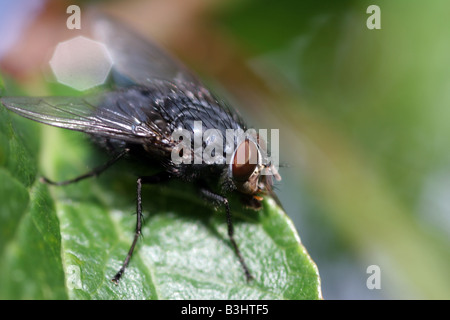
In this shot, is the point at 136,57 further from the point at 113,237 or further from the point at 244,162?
the point at 113,237

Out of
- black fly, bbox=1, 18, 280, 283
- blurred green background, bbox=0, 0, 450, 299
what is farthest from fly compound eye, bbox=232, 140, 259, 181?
blurred green background, bbox=0, 0, 450, 299

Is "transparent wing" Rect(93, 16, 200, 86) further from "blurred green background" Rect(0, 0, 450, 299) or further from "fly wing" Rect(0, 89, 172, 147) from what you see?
"fly wing" Rect(0, 89, 172, 147)

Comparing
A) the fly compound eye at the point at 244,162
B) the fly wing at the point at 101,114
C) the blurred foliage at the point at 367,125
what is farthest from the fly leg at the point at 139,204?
the blurred foliage at the point at 367,125

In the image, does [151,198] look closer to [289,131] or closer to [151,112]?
[151,112]

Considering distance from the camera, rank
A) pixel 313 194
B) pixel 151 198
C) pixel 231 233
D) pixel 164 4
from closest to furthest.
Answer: pixel 231 233, pixel 151 198, pixel 164 4, pixel 313 194

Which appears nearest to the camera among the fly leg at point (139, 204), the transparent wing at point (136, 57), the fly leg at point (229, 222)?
the fly leg at point (139, 204)

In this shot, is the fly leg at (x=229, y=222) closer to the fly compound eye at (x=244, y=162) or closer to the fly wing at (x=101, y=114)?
the fly compound eye at (x=244, y=162)
